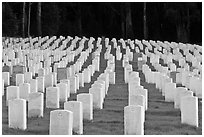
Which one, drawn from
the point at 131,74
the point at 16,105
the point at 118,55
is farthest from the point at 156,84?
the point at 118,55

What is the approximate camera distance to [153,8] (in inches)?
1839

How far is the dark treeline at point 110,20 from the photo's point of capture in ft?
128

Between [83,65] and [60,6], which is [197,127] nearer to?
[83,65]

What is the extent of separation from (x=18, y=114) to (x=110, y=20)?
42.5 meters

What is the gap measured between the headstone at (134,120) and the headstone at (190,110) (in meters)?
1.10

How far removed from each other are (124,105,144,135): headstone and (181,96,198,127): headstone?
1101mm

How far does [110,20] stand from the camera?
Answer: 5006cm

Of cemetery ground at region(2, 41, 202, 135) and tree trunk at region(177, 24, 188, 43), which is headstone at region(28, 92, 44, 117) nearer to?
cemetery ground at region(2, 41, 202, 135)

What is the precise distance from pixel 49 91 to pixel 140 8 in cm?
3830

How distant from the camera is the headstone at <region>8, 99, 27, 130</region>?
785 centimetres

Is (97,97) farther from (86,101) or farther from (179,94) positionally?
(179,94)

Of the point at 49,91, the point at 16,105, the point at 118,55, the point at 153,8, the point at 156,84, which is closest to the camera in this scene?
the point at 16,105

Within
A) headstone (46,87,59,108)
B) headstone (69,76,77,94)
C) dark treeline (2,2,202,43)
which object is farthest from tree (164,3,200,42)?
headstone (46,87,59,108)

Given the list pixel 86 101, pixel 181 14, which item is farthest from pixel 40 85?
pixel 181 14
